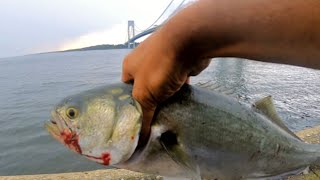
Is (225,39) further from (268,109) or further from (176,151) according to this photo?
(268,109)

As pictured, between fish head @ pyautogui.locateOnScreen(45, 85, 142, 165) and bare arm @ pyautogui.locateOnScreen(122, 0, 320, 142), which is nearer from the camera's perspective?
bare arm @ pyautogui.locateOnScreen(122, 0, 320, 142)

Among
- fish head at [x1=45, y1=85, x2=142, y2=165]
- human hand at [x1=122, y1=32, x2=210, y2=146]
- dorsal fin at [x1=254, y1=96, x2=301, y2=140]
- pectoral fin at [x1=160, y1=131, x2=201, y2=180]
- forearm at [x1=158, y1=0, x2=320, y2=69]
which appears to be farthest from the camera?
dorsal fin at [x1=254, y1=96, x2=301, y2=140]

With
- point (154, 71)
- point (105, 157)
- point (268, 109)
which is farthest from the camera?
point (268, 109)

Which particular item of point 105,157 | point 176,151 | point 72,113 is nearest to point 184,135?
point 176,151

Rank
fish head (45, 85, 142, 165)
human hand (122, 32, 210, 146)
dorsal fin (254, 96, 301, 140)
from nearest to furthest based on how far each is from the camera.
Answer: human hand (122, 32, 210, 146) → fish head (45, 85, 142, 165) → dorsal fin (254, 96, 301, 140)

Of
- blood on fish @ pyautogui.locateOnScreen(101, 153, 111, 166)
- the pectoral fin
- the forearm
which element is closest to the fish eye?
blood on fish @ pyautogui.locateOnScreen(101, 153, 111, 166)

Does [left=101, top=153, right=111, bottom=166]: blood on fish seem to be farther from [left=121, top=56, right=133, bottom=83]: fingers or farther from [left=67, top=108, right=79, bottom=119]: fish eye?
[left=121, top=56, right=133, bottom=83]: fingers

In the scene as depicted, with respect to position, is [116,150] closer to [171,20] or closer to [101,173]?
[171,20]
